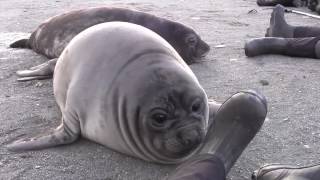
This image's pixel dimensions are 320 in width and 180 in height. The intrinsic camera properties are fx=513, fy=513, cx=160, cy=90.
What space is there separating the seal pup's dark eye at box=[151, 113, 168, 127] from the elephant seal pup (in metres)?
1.70

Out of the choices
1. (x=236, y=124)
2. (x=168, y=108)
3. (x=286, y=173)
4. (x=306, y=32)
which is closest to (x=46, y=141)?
(x=168, y=108)

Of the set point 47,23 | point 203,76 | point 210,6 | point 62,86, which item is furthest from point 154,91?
point 210,6

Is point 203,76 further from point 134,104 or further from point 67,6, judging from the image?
point 67,6

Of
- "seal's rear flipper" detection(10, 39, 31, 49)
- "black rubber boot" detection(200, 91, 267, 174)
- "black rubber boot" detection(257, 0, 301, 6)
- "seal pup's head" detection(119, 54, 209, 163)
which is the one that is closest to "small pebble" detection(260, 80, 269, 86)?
"black rubber boot" detection(200, 91, 267, 174)

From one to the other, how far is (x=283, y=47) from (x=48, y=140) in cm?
230

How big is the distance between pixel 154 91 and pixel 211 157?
1.16ft

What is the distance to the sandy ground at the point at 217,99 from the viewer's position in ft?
7.61

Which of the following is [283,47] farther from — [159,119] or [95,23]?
[159,119]

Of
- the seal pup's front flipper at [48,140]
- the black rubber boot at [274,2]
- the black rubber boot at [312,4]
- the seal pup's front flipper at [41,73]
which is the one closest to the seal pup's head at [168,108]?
the seal pup's front flipper at [48,140]

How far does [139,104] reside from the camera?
6.89 feet

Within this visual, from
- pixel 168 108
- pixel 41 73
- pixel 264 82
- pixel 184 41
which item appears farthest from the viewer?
pixel 184 41

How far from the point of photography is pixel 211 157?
207 cm

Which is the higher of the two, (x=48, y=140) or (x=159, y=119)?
(x=159, y=119)

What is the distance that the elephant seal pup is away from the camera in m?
3.75
